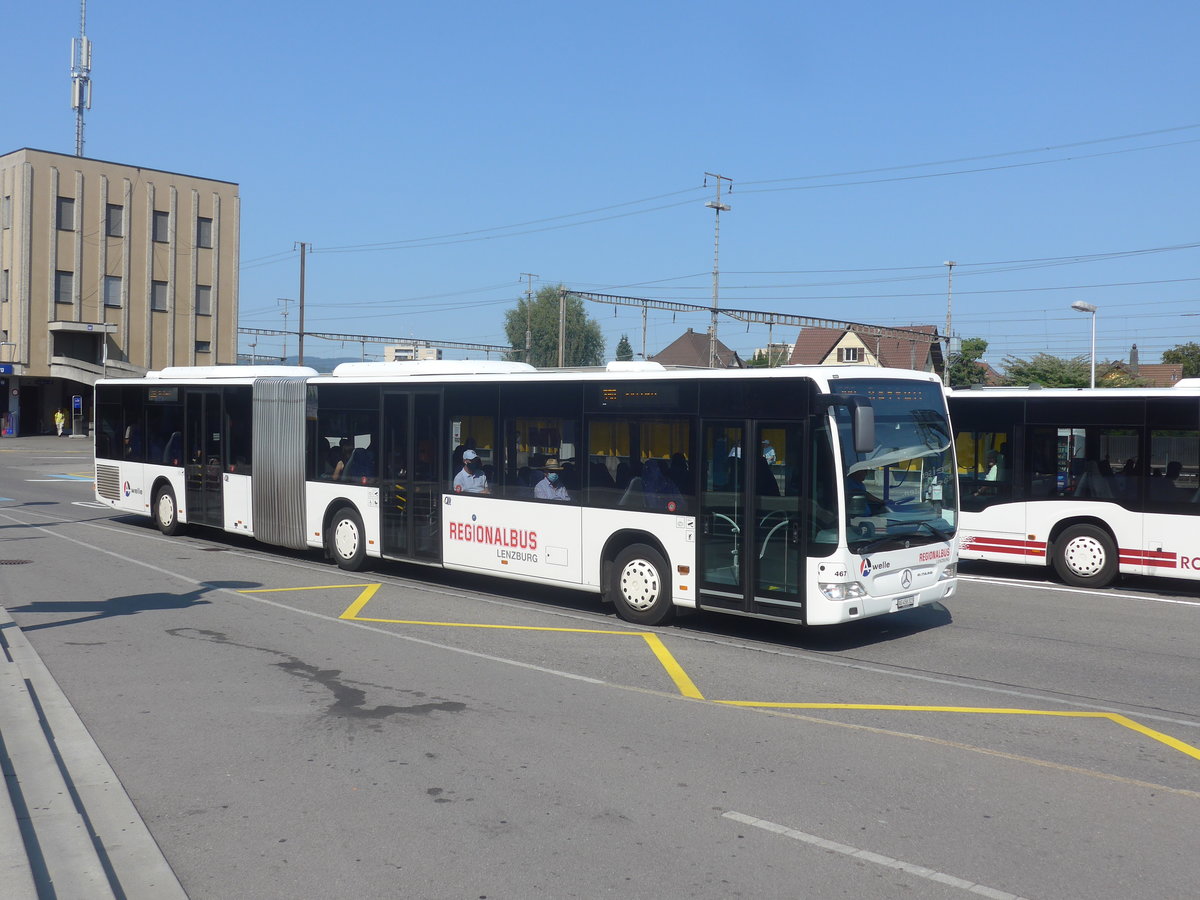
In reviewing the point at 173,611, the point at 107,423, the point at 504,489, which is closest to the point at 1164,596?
the point at 504,489

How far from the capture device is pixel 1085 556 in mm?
15430

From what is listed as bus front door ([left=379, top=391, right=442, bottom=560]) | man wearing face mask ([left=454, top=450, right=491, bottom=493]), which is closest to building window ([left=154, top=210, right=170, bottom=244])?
bus front door ([left=379, top=391, right=442, bottom=560])

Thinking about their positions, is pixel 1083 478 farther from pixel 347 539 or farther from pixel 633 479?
pixel 347 539

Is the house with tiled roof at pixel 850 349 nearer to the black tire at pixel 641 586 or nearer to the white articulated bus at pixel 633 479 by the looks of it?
the white articulated bus at pixel 633 479

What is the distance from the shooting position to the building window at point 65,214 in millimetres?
62062

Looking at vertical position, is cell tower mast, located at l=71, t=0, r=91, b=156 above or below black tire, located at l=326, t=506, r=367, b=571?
above

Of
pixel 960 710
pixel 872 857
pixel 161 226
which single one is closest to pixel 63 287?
pixel 161 226

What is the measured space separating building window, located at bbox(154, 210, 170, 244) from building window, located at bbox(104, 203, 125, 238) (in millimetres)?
2176

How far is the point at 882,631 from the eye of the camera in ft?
39.8

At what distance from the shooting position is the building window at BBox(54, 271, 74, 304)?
6231cm

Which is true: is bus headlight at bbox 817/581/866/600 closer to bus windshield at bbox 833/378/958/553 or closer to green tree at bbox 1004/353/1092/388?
bus windshield at bbox 833/378/958/553

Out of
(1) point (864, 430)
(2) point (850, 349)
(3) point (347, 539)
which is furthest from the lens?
(2) point (850, 349)

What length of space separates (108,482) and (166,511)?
2558 mm

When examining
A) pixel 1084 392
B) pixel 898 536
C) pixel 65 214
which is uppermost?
→ pixel 65 214
